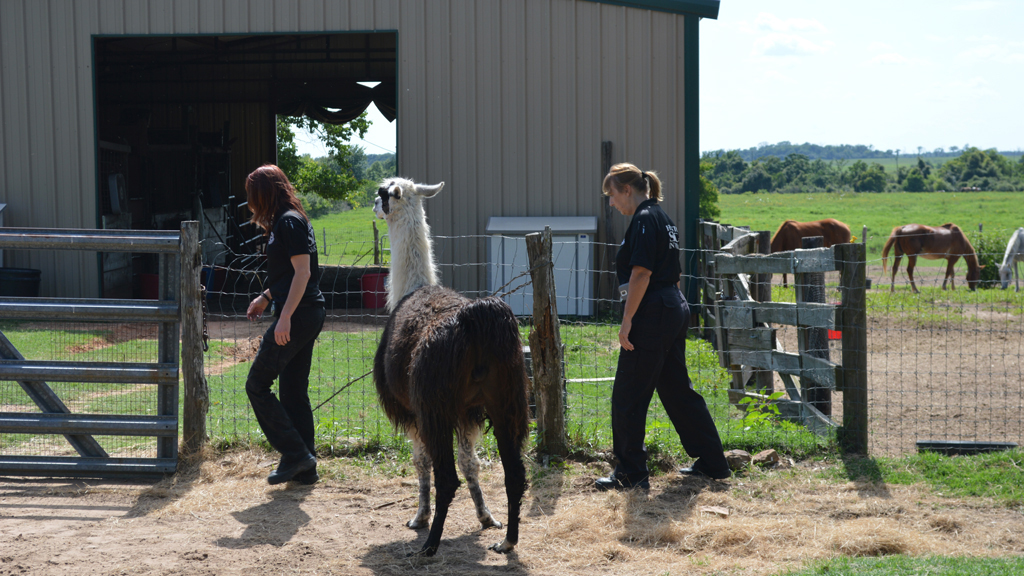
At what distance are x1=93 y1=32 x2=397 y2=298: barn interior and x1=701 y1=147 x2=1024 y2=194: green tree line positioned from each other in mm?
59029

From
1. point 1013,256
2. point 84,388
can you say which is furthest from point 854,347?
point 1013,256

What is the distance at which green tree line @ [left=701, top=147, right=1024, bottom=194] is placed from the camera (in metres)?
78.1

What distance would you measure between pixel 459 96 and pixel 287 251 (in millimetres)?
8963

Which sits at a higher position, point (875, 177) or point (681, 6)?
point (875, 177)

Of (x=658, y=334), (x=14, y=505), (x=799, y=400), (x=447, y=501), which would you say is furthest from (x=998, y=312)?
(x=14, y=505)

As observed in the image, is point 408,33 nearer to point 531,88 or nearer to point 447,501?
point 531,88

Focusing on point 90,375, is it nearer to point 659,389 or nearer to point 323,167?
point 659,389

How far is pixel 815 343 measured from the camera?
6469mm

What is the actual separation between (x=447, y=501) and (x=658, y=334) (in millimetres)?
1648

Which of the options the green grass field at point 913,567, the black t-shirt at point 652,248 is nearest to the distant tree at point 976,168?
the black t-shirt at point 652,248

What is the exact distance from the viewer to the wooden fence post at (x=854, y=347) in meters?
5.56

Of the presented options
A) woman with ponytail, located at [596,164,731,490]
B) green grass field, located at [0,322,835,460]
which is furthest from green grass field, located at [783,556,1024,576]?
green grass field, located at [0,322,835,460]

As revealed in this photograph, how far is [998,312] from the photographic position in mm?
14266

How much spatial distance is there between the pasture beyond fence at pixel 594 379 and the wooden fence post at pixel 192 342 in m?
0.26
